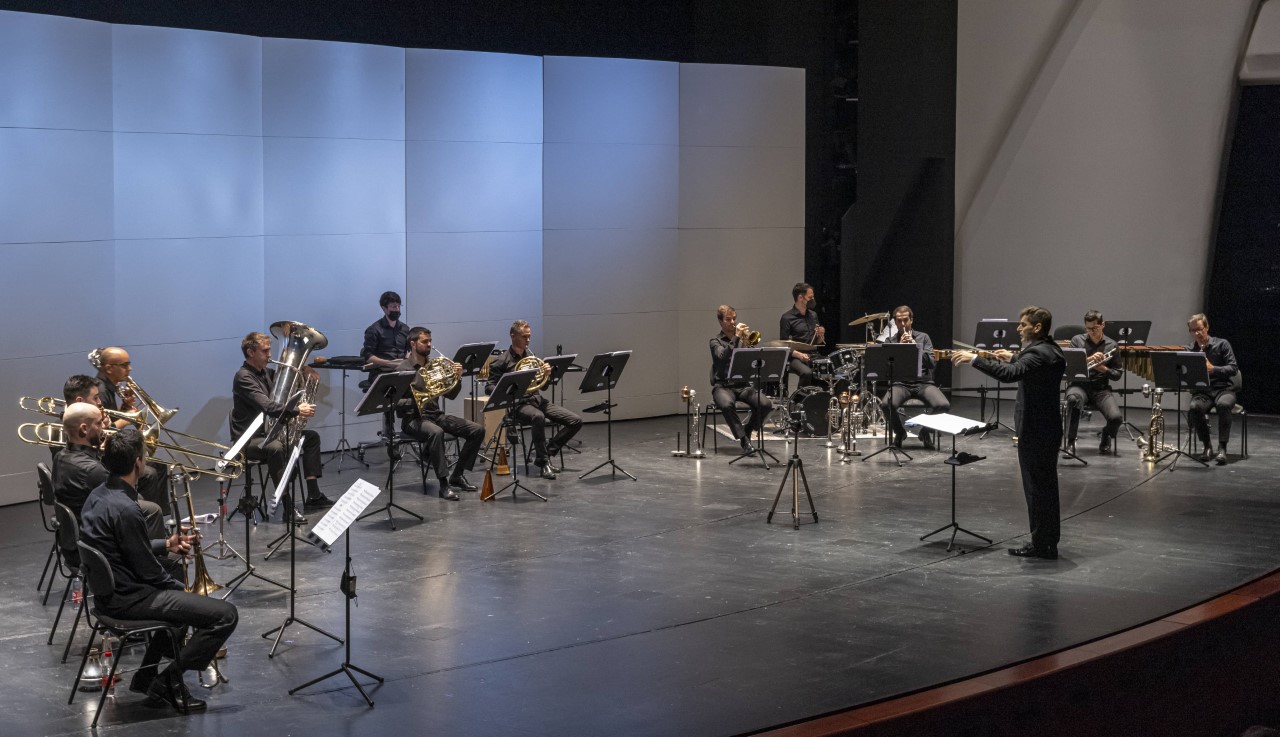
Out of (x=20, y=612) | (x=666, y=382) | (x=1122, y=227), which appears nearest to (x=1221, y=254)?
(x=1122, y=227)

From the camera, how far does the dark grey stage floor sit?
5383 mm

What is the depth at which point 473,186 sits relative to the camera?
489 inches

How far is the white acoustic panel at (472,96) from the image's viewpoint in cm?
1204

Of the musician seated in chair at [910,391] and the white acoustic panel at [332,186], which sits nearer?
the white acoustic panel at [332,186]

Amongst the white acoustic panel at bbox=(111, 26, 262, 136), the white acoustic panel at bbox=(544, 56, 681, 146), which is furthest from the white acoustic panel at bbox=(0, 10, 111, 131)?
the white acoustic panel at bbox=(544, 56, 681, 146)

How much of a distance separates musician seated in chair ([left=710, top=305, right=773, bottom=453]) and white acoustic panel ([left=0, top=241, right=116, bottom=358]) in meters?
4.98

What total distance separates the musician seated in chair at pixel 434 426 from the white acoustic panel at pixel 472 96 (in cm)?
305

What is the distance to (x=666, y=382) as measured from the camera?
45.5 ft

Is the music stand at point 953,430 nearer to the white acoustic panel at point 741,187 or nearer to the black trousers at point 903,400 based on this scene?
the black trousers at point 903,400

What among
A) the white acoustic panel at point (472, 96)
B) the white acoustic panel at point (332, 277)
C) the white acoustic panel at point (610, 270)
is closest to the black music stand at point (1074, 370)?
the white acoustic panel at point (610, 270)

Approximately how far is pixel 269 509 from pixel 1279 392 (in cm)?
1050

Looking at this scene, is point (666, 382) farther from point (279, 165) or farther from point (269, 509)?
point (269, 509)

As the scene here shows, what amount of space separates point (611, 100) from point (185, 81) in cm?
435

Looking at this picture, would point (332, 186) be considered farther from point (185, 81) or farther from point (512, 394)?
point (512, 394)
